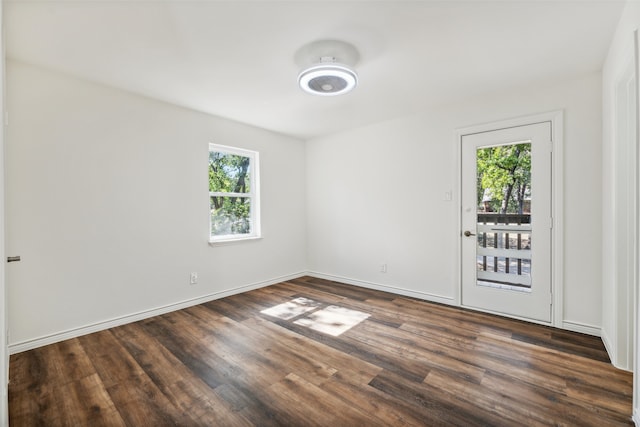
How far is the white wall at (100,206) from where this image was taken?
251 centimetres

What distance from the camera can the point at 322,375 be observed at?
214 cm

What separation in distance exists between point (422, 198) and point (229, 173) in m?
2.65

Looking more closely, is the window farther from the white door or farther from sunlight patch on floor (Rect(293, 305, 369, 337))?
the white door

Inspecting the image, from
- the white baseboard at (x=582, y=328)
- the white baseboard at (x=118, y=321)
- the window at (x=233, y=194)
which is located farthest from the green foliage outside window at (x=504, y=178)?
the white baseboard at (x=118, y=321)

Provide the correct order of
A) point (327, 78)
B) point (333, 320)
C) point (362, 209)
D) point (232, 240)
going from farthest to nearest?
point (362, 209) < point (232, 240) < point (333, 320) < point (327, 78)

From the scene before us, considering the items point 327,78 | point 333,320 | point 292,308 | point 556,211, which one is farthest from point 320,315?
point 556,211

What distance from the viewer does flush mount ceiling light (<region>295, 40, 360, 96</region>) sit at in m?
2.25

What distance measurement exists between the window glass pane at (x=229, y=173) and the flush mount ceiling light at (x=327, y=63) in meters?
1.95

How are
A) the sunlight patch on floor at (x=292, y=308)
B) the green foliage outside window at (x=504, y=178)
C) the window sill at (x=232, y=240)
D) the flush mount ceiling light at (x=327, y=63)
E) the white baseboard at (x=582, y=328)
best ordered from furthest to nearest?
the window sill at (x=232, y=240) → the sunlight patch on floor at (x=292, y=308) → the green foliage outside window at (x=504, y=178) → the white baseboard at (x=582, y=328) → the flush mount ceiling light at (x=327, y=63)

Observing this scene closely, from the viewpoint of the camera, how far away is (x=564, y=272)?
2867 mm

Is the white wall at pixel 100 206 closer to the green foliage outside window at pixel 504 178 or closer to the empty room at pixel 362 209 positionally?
the empty room at pixel 362 209

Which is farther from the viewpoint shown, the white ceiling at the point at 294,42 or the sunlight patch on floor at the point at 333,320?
the sunlight patch on floor at the point at 333,320

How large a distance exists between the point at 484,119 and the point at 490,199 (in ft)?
2.92

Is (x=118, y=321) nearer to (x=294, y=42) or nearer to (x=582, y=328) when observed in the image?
(x=294, y=42)
